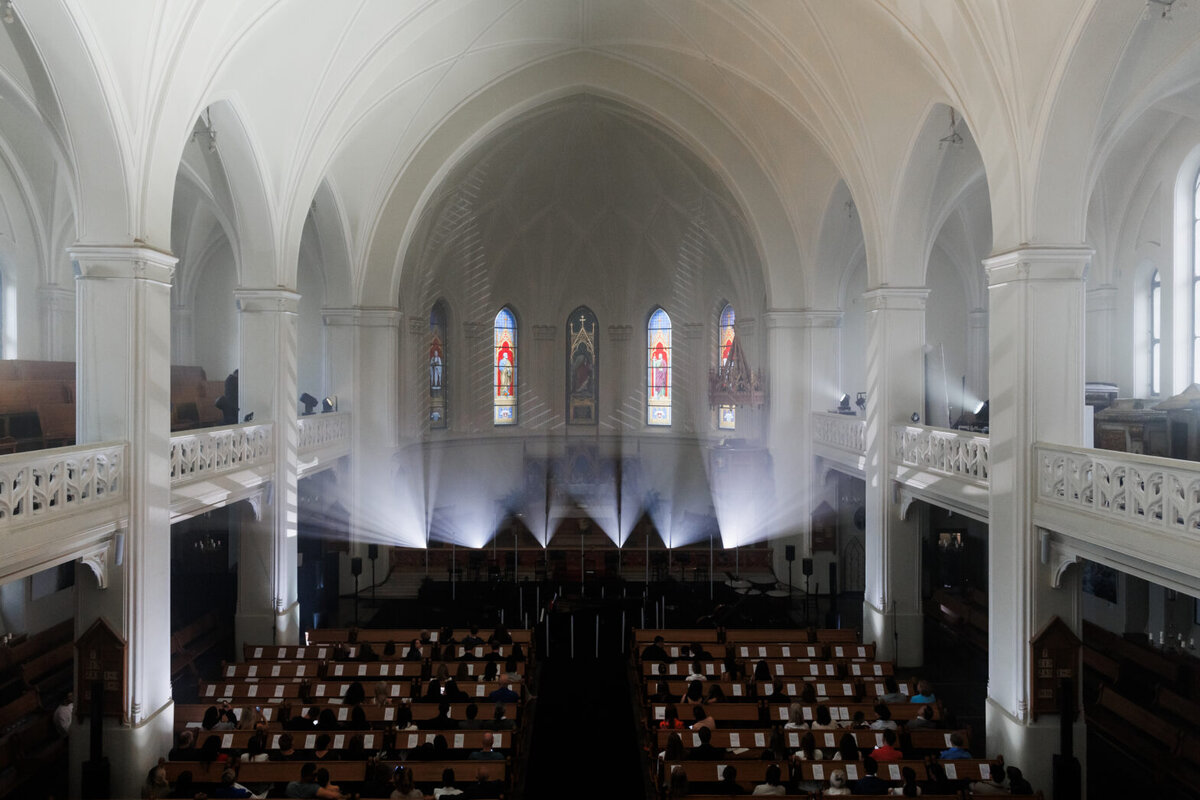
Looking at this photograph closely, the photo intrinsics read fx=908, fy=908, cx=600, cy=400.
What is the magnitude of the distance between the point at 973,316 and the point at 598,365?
1186 cm

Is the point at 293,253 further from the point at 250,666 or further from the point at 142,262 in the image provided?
the point at 250,666

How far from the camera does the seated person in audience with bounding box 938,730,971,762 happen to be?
36.6 ft

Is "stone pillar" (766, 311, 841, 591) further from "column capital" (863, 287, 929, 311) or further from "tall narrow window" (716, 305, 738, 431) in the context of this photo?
"tall narrow window" (716, 305, 738, 431)

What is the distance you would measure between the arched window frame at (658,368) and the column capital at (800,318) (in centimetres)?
795

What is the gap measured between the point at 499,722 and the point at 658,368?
19766 mm

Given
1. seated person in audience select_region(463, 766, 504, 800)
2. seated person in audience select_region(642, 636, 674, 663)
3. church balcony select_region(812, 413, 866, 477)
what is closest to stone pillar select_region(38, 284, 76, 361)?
seated person in audience select_region(642, 636, 674, 663)

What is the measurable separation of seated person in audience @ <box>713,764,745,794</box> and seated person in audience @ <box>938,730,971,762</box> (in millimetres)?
2609

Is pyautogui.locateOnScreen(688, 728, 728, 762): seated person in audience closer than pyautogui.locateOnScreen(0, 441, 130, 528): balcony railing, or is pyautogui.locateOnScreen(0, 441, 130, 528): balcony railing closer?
pyautogui.locateOnScreen(0, 441, 130, 528): balcony railing

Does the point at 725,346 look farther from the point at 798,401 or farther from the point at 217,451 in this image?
the point at 217,451

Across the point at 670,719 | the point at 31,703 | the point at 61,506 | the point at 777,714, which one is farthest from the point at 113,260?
the point at 777,714

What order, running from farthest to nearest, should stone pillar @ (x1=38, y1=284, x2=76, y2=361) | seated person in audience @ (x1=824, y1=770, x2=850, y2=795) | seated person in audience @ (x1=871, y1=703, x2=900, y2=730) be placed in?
stone pillar @ (x1=38, y1=284, x2=76, y2=361) → seated person in audience @ (x1=871, y1=703, x2=900, y2=730) → seated person in audience @ (x1=824, y1=770, x2=850, y2=795)

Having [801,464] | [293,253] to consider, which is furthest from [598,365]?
[293,253]

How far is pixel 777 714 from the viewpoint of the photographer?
1269cm

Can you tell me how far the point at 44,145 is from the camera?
1870 cm
